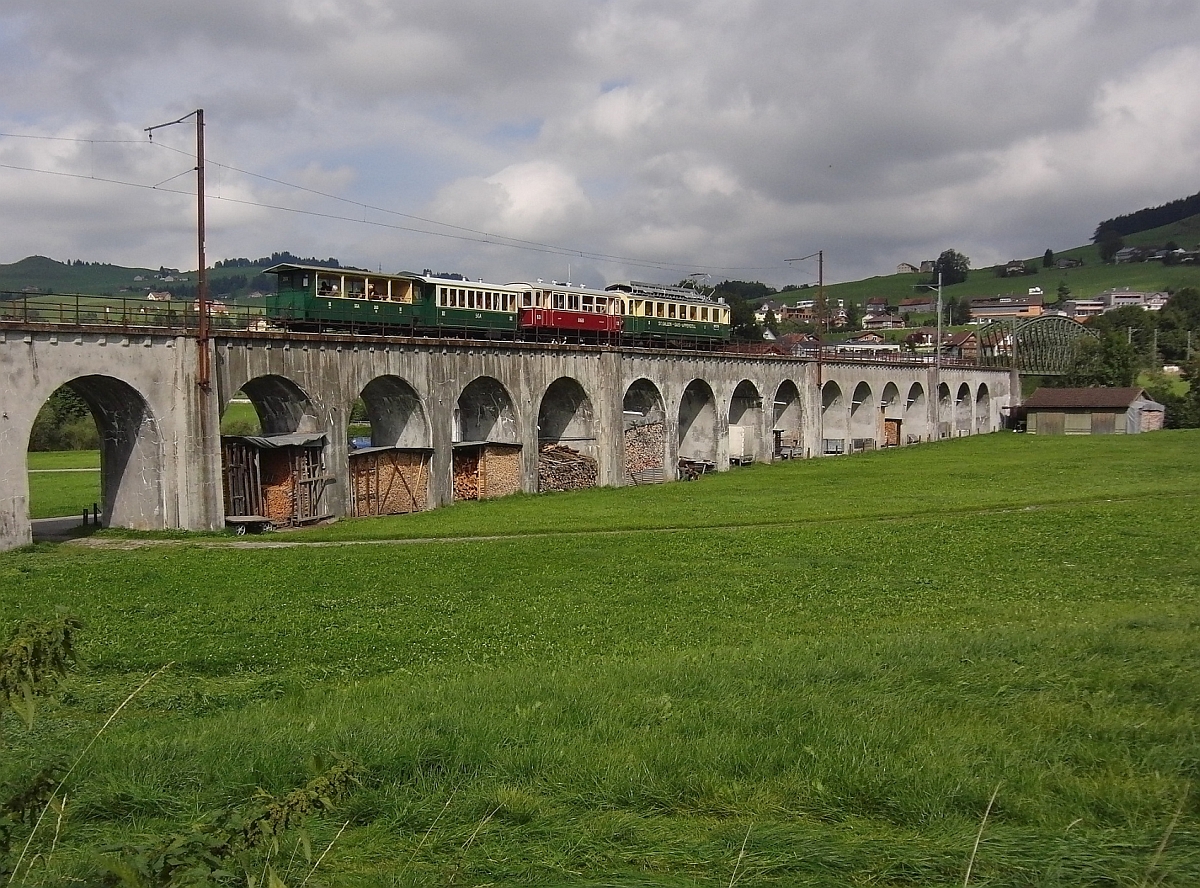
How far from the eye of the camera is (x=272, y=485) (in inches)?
1326

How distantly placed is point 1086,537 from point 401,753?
22.6 meters

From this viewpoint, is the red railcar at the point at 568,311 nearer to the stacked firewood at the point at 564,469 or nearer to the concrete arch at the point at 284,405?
the stacked firewood at the point at 564,469

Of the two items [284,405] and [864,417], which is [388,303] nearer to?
[284,405]

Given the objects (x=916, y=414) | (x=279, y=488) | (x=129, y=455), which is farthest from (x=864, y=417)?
(x=129, y=455)

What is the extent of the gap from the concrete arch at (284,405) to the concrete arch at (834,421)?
4681cm

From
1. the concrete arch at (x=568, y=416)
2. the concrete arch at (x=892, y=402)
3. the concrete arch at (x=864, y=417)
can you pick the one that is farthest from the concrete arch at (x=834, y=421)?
the concrete arch at (x=568, y=416)

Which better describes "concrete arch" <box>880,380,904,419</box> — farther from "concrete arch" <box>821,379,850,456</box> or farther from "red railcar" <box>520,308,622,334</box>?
"red railcar" <box>520,308,622,334</box>

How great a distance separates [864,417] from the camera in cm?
7875

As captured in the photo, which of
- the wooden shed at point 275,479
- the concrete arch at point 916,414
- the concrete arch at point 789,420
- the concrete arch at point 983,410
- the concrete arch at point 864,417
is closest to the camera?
the wooden shed at point 275,479

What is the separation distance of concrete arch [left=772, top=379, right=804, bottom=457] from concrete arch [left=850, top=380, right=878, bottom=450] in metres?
12.3

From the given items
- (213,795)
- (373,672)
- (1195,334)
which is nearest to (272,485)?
(373,672)

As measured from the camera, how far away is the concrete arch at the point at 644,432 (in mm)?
50775

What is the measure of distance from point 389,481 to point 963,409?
244 ft

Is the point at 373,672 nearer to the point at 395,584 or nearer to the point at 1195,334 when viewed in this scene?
the point at 395,584
